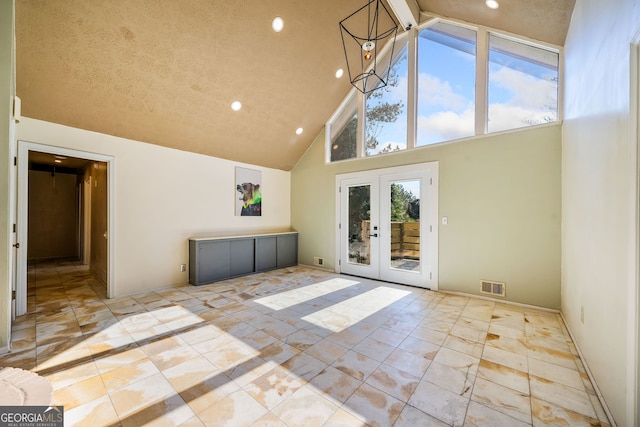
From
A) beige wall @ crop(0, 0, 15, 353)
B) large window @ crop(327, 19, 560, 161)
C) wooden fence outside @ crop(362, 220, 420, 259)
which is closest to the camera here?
beige wall @ crop(0, 0, 15, 353)

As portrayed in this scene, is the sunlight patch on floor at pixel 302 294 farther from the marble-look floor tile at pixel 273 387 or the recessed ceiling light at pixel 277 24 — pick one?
the recessed ceiling light at pixel 277 24

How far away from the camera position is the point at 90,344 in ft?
8.38

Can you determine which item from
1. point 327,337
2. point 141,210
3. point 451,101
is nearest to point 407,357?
point 327,337

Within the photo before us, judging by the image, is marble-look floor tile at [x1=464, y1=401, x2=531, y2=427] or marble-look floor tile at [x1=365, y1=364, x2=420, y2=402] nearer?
marble-look floor tile at [x1=464, y1=401, x2=531, y2=427]

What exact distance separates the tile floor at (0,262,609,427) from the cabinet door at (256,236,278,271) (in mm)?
1744

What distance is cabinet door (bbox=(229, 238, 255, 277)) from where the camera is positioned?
515cm

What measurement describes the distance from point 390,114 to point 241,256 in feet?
13.4

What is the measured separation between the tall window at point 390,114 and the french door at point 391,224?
0.55m

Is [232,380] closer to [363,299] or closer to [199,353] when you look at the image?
[199,353]

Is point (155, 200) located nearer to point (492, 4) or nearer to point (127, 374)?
point (127, 374)

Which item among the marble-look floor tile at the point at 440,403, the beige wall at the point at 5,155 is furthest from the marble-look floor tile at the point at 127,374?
the marble-look floor tile at the point at 440,403

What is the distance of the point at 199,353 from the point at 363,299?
7.75 ft

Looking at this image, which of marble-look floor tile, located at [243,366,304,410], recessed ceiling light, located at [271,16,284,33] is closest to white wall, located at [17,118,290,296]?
recessed ceiling light, located at [271,16,284,33]

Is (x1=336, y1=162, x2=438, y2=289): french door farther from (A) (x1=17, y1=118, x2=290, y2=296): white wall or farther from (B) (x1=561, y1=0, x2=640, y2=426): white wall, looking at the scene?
(A) (x1=17, y1=118, x2=290, y2=296): white wall
